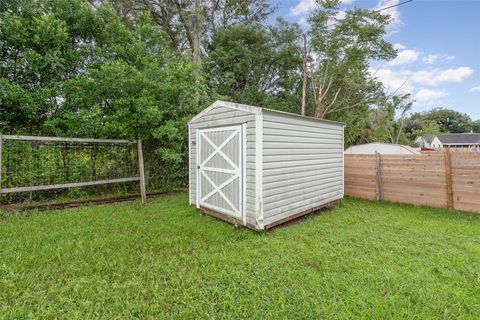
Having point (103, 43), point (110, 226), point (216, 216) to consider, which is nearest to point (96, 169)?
point (110, 226)

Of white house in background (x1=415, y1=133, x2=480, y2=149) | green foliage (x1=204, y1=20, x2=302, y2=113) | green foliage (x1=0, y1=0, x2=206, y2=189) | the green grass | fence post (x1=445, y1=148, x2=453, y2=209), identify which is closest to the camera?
the green grass

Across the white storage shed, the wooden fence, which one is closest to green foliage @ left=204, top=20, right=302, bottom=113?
the wooden fence

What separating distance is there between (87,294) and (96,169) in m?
4.17

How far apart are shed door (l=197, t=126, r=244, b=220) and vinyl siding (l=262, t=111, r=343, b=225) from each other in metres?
0.50

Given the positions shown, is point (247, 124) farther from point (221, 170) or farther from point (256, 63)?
point (256, 63)

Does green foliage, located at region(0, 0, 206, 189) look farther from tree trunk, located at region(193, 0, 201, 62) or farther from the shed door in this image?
tree trunk, located at region(193, 0, 201, 62)

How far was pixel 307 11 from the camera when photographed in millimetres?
11383

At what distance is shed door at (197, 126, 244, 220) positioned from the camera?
4.02m

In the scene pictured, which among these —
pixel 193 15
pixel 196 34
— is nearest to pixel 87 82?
pixel 196 34

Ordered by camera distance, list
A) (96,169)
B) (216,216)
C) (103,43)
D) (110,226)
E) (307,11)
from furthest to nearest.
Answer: (307,11)
(103,43)
(96,169)
(216,216)
(110,226)

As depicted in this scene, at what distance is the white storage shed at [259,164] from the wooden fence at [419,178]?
1.60m

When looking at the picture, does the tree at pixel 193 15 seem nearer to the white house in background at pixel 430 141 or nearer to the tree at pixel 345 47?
the tree at pixel 345 47

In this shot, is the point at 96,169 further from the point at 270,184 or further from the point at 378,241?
the point at 378,241

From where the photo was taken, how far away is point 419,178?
553 centimetres
